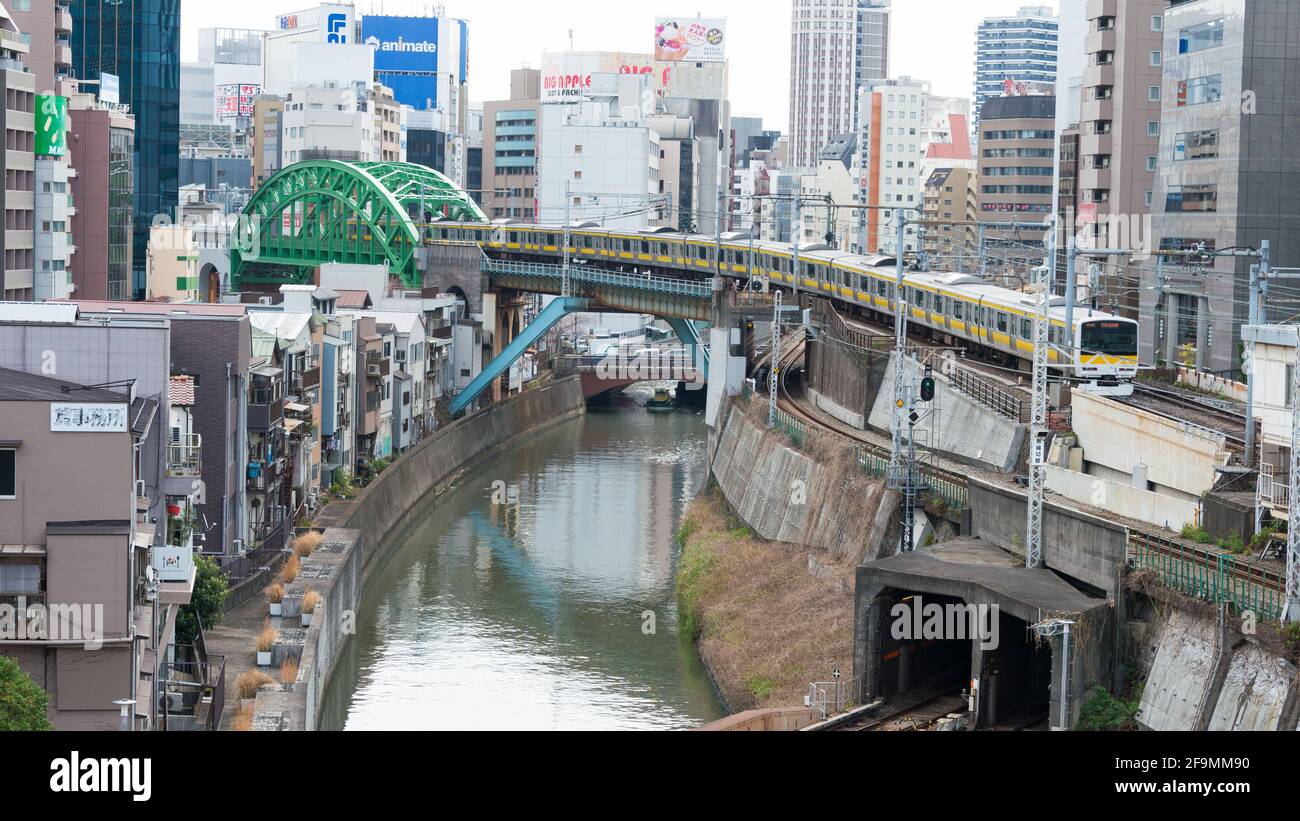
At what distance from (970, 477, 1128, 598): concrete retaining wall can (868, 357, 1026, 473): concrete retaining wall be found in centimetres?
275

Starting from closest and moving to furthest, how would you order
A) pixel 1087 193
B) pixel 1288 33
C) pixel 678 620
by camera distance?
pixel 678 620
pixel 1288 33
pixel 1087 193

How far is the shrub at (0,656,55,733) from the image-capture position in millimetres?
12617

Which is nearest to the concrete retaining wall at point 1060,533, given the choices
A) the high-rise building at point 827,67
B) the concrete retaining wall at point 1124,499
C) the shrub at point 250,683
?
the concrete retaining wall at point 1124,499

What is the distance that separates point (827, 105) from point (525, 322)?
109 meters

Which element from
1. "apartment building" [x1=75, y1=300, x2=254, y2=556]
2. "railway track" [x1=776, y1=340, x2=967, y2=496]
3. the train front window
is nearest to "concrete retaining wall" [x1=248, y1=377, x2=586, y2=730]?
"apartment building" [x1=75, y1=300, x2=254, y2=556]

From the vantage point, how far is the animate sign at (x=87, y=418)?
15.0 metres

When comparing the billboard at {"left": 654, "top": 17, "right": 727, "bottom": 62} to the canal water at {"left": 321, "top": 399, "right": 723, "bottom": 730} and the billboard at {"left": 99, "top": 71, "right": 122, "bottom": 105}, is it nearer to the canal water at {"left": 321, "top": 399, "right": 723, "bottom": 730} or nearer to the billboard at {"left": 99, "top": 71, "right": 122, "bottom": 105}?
the billboard at {"left": 99, "top": 71, "right": 122, "bottom": 105}

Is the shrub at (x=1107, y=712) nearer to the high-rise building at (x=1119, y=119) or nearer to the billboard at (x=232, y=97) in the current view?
the high-rise building at (x=1119, y=119)

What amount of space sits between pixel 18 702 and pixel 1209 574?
11186mm

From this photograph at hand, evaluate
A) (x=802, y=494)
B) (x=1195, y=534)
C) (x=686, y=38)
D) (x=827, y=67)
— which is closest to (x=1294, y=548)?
(x=1195, y=534)
